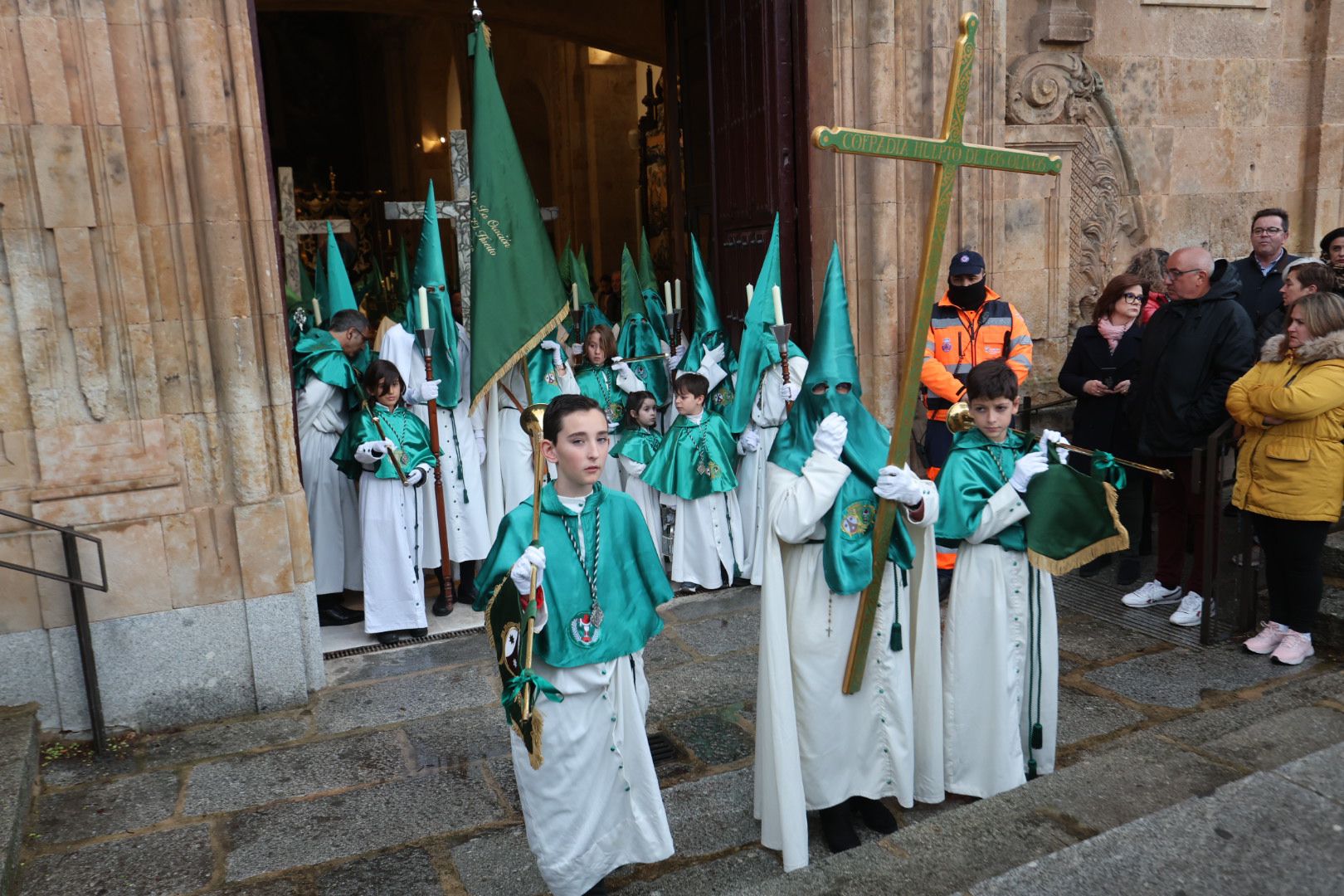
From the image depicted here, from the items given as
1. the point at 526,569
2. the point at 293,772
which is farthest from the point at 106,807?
the point at 526,569

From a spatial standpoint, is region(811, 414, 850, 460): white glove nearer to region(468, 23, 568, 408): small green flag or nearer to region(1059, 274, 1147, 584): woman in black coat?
region(468, 23, 568, 408): small green flag

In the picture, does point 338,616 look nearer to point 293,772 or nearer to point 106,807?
point 293,772

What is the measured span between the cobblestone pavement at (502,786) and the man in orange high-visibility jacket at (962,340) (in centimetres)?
154

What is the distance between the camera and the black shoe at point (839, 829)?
3.79 metres

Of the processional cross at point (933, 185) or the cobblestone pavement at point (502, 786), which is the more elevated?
the processional cross at point (933, 185)

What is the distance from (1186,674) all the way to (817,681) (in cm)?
261

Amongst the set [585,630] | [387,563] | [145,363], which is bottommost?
[387,563]

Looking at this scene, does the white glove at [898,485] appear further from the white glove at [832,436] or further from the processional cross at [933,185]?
the white glove at [832,436]

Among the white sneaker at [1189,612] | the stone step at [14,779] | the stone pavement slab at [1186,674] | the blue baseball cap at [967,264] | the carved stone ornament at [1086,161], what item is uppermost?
the carved stone ornament at [1086,161]

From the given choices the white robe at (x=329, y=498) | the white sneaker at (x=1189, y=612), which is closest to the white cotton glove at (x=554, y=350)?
the white robe at (x=329, y=498)

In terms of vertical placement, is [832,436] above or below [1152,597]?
above

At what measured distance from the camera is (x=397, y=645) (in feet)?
20.3

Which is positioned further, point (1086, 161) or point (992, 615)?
point (1086, 161)

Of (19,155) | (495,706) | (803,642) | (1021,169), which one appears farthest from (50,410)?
(1021,169)
